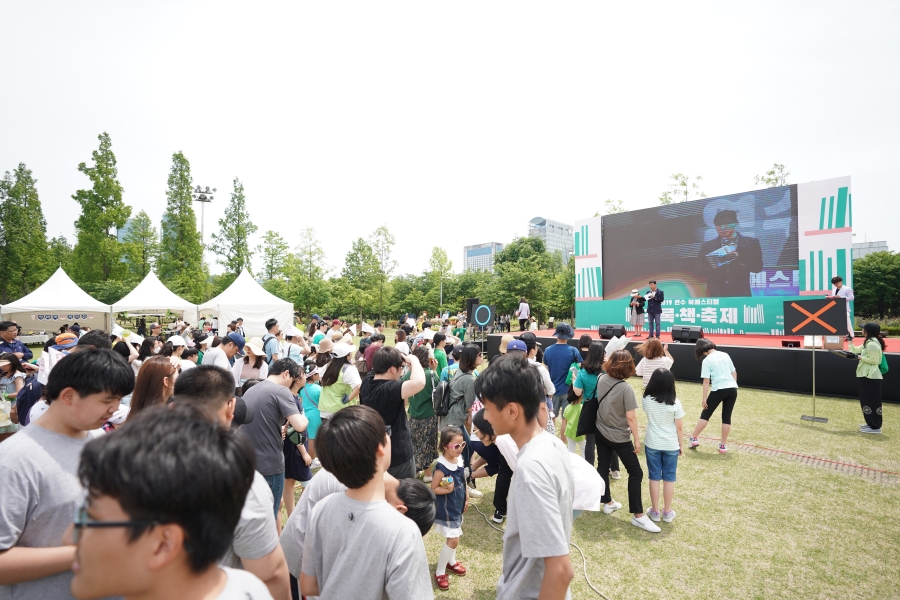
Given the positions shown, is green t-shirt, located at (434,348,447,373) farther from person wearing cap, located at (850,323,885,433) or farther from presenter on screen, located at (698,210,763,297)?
presenter on screen, located at (698,210,763,297)

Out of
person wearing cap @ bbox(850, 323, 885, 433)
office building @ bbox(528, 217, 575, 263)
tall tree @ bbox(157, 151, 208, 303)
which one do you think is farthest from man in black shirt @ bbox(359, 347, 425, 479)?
office building @ bbox(528, 217, 575, 263)

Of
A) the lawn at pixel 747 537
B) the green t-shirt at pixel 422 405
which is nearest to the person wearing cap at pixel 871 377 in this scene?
the lawn at pixel 747 537

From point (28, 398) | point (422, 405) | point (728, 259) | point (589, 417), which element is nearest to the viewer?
point (28, 398)

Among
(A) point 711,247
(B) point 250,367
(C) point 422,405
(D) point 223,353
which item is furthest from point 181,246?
(A) point 711,247

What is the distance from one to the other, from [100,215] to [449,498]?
31.8m

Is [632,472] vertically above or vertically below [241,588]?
below

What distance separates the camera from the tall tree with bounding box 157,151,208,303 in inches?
1150

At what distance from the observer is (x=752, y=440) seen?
6723 millimetres

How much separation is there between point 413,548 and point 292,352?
6344mm

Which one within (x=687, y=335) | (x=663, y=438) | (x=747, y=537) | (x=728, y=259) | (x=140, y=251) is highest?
(x=140, y=251)

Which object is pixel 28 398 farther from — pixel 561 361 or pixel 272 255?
pixel 272 255

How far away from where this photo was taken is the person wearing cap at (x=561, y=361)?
598cm

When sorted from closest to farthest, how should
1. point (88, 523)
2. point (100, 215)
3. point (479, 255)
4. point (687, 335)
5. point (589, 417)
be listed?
point (88, 523), point (589, 417), point (687, 335), point (100, 215), point (479, 255)

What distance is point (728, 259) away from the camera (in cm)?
1581
